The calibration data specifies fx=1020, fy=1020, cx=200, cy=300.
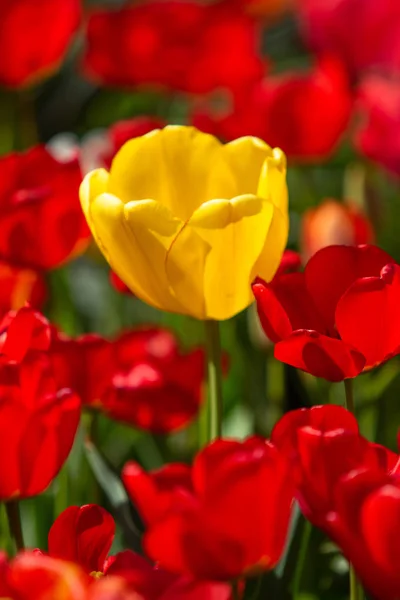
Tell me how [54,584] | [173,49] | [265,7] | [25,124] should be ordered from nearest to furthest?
[54,584], [173,49], [25,124], [265,7]

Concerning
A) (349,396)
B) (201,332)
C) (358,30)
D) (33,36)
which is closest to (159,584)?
(349,396)

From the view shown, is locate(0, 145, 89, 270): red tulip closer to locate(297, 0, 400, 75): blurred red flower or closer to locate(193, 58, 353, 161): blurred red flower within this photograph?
locate(193, 58, 353, 161): blurred red flower

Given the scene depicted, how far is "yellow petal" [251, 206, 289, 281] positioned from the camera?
0.48m

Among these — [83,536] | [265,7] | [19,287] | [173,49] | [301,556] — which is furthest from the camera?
[265,7]

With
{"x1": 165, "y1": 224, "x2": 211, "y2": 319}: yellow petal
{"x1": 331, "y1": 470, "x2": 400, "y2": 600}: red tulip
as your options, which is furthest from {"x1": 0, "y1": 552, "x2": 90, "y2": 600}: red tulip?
{"x1": 165, "y1": 224, "x2": 211, "y2": 319}: yellow petal

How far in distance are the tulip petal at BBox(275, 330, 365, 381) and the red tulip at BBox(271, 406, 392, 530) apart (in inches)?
1.8

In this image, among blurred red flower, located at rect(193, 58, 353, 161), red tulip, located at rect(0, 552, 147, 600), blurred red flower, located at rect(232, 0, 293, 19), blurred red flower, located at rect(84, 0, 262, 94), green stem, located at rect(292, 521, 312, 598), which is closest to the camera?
red tulip, located at rect(0, 552, 147, 600)

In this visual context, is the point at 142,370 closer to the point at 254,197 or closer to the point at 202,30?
the point at 254,197

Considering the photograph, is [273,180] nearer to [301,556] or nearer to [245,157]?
[245,157]

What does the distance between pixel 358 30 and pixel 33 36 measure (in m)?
0.35

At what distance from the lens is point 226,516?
347mm

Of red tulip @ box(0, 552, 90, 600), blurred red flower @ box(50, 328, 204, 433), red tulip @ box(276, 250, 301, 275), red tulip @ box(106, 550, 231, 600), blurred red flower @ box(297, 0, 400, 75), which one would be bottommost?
blurred red flower @ box(297, 0, 400, 75)

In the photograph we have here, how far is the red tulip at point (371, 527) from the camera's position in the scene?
1.11 ft

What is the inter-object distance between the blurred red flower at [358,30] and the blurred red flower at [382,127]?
6.4 inches
